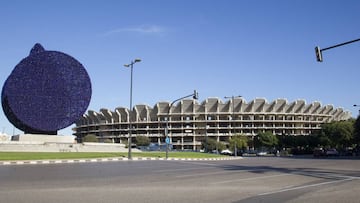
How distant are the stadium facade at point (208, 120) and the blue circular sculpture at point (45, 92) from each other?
61.2 metres

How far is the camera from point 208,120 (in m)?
112

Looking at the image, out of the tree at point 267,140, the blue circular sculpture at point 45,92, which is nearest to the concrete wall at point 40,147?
the blue circular sculpture at point 45,92

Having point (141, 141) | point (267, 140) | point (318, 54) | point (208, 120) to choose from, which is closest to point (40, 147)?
point (318, 54)

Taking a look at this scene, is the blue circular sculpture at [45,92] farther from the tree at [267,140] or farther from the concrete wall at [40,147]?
the tree at [267,140]

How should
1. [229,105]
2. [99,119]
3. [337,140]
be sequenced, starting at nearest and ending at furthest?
[337,140] < [229,105] < [99,119]

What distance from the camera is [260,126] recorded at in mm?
114500

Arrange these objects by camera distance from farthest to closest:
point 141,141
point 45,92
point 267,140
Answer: point 141,141 < point 267,140 < point 45,92

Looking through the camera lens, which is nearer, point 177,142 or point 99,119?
point 177,142

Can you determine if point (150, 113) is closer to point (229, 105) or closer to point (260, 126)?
point (229, 105)

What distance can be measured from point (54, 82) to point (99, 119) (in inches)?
2976

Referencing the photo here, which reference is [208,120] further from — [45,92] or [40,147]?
[40,147]

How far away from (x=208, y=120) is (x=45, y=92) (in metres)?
69.7

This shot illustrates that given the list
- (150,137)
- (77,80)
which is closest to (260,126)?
(150,137)

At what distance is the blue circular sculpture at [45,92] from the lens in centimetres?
4662
